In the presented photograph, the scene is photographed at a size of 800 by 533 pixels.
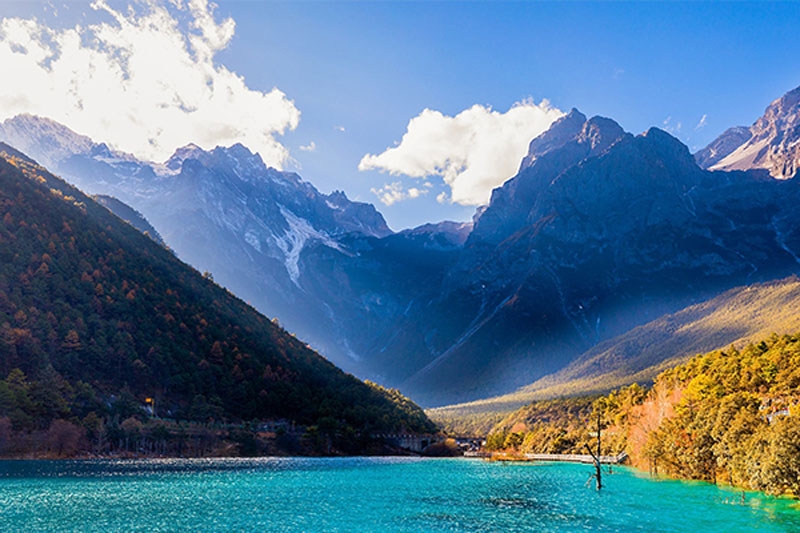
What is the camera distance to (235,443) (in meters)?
162

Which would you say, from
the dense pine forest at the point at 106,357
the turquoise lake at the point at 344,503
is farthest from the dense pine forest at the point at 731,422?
the dense pine forest at the point at 106,357

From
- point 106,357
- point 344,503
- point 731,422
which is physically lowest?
point 344,503

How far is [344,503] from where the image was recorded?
79.9 meters

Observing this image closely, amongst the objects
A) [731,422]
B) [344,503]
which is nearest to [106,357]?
[344,503]

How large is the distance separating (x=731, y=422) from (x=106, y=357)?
133417mm

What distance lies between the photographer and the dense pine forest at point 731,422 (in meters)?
69.0

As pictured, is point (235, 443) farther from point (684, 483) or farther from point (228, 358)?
point (684, 483)

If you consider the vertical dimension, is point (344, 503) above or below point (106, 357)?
below

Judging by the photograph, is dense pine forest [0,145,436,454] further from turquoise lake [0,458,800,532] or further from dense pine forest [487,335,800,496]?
dense pine forest [487,335,800,496]

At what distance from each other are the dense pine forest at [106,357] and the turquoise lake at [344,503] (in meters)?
18.0

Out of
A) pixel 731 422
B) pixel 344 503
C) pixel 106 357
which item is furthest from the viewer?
pixel 106 357

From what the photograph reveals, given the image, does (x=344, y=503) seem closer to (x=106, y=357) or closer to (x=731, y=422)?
(x=731, y=422)

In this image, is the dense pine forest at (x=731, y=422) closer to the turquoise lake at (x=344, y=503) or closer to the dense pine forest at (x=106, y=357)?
the turquoise lake at (x=344, y=503)

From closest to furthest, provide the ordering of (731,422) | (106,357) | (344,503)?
(344,503) → (731,422) → (106,357)
